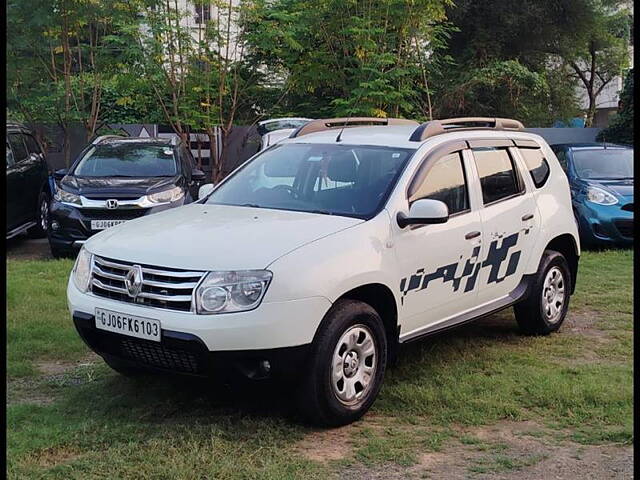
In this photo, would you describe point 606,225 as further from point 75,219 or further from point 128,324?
point 128,324

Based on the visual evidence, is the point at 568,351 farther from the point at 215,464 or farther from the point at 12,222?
the point at 12,222

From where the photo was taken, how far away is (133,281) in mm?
4395

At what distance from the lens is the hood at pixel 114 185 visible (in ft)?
32.1

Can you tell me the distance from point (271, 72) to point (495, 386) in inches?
513

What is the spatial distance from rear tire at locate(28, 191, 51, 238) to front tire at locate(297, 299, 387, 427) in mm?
8092

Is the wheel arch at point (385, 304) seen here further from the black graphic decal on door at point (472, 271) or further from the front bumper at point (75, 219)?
the front bumper at point (75, 219)

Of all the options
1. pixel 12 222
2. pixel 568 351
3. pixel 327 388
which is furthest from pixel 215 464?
pixel 12 222

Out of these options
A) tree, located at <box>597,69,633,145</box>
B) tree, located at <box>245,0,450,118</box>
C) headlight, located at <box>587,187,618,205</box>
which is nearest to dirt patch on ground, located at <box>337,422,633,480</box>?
headlight, located at <box>587,187,618,205</box>

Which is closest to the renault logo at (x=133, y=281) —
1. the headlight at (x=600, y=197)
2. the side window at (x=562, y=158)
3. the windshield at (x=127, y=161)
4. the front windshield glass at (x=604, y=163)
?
the windshield at (x=127, y=161)

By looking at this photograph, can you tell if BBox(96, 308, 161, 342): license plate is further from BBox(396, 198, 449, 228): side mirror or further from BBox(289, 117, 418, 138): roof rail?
BBox(289, 117, 418, 138): roof rail

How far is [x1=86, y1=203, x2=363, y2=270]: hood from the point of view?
169 inches

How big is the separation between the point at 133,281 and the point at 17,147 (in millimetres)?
7841

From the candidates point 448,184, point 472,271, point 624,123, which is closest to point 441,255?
point 472,271

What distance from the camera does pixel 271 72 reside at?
17.2 m
